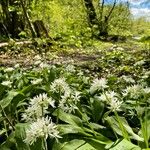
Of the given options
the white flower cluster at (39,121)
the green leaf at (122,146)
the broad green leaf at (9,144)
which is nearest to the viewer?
the white flower cluster at (39,121)

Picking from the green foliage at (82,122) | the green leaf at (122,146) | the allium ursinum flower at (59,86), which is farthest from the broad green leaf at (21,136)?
the green leaf at (122,146)

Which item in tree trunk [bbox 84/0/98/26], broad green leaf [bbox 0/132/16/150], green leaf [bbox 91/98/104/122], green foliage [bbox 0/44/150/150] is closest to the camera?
green foliage [bbox 0/44/150/150]

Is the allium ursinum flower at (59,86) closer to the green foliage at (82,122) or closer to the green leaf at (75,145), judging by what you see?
the green foliage at (82,122)

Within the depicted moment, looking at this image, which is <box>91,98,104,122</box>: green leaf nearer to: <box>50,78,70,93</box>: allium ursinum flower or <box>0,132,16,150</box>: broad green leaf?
<box>50,78,70,93</box>: allium ursinum flower

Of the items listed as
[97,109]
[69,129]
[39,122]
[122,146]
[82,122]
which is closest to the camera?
[39,122]

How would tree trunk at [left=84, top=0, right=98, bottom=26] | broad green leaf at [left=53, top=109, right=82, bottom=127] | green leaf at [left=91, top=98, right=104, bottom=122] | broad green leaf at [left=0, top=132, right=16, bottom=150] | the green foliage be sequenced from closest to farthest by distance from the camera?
the green foliage, broad green leaf at [left=0, top=132, right=16, bottom=150], broad green leaf at [left=53, top=109, right=82, bottom=127], green leaf at [left=91, top=98, right=104, bottom=122], tree trunk at [left=84, top=0, right=98, bottom=26]

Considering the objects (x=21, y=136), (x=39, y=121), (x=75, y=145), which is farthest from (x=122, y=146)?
(x=21, y=136)

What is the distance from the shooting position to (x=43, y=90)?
285 cm

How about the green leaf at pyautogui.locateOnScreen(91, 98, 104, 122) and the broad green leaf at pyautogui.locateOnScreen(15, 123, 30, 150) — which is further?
the green leaf at pyautogui.locateOnScreen(91, 98, 104, 122)

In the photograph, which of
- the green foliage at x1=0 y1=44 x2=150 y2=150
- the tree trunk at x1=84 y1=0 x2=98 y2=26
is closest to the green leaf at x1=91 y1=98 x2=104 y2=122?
the green foliage at x1=0 y1=44 x2=150 y2=150

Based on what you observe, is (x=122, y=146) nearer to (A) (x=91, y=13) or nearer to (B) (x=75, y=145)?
(B) (x=75, y=145)

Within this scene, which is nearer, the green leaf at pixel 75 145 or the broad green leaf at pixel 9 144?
the green leaf at pixel 75 145

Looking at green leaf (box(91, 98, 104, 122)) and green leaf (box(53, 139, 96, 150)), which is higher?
green leaf (box(53, 139, 96, 150))

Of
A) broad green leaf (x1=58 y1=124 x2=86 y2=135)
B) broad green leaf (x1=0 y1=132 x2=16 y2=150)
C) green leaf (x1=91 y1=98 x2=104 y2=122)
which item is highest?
broad green leaf (x1=58 y1=124 x2=86 y2=135)
